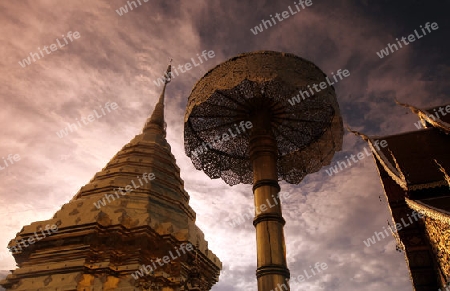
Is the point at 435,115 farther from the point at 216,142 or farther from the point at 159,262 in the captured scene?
the point at 159,262

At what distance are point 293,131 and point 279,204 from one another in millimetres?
2833

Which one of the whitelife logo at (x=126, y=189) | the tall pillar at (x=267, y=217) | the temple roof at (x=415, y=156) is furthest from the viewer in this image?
the whitelife logo at (x=126, y=189)

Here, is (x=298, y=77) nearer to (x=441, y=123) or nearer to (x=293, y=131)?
(x=293, y=131)

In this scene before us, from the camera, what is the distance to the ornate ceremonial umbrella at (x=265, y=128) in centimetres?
512

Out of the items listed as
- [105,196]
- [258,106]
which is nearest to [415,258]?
[258,106]

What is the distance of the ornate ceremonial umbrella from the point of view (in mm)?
5123

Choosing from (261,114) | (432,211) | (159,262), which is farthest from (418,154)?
(159,262)

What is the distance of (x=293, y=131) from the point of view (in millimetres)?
7762

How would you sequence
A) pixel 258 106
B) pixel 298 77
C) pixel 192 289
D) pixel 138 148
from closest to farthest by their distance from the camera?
pixel 192 289
pixel 298 77
pixel 258 106
pixel 138 148

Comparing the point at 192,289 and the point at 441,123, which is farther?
the point at 441,123

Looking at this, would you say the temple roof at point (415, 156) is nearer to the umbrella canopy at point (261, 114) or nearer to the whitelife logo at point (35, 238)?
the umbrella canopy at point (261, 114)

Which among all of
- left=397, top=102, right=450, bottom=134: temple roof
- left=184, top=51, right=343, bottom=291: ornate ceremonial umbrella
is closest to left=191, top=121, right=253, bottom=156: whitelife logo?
left=184, top=51, right=343, bottom=291: ornate ceremonial umbrella

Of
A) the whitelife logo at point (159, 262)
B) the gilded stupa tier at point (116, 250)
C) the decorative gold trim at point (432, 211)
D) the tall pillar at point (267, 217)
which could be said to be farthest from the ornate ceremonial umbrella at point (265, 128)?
the decorative gold trim at point (432, 211)

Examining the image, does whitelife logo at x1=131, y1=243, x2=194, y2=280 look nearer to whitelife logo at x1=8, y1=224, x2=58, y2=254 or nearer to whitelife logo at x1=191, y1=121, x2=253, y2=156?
whitelife logo at x1=8, y1=224, x2=58, y2=254
